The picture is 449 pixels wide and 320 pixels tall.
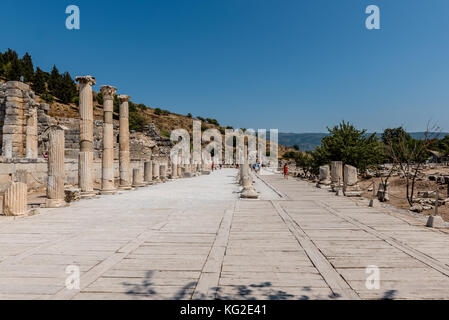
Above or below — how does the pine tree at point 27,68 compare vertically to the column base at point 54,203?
above

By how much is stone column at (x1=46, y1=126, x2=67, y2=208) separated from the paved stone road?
138 cm

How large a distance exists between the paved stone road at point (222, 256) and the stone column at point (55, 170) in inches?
54.5

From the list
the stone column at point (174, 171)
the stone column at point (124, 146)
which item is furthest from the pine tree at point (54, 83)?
the stone column at point (124, 146)

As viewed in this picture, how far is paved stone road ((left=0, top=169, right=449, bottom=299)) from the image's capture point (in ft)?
11.2

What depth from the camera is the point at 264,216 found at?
816 cm

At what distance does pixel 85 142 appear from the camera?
39.7 ft

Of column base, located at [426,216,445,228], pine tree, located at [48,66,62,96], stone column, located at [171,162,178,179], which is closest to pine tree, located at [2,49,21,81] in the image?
pine tree, located at [48,66,62,96]

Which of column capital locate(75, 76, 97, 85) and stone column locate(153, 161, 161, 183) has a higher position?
column capital locate(75, 76, 97, 85)

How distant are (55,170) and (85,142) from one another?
94.2 inches

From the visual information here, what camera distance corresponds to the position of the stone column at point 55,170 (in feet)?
31.9

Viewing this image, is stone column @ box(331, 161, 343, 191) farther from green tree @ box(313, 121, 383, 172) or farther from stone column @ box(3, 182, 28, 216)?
stone column @ box(3, 182, 28, 216)

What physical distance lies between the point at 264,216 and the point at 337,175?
9084mm

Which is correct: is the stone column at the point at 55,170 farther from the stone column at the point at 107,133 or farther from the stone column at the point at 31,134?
the stone column at the point at 31,134
